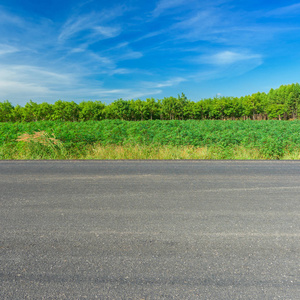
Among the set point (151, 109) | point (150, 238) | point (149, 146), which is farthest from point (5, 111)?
point (150, 238)

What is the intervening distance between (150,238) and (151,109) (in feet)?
259

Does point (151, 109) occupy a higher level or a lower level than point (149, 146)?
higher

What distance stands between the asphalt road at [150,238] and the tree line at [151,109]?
71192mm

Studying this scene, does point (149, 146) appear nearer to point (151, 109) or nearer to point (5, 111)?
point (151, 109)

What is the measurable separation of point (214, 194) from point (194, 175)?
1.74 meters

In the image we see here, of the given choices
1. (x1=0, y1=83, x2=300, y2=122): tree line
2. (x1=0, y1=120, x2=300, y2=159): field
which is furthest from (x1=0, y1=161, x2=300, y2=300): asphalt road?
(x1=0, y1=83, x2=300, y2=122): tree line

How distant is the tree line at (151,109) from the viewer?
253ft

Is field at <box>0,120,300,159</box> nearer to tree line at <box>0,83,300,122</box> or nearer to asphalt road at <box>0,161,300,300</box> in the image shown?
asphalt road at <box>0,161,300,300</box>

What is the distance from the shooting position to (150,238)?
3316 mm

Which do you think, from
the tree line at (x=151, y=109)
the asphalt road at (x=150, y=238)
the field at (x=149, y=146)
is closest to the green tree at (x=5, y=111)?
the tree line at (x=151, y=109)

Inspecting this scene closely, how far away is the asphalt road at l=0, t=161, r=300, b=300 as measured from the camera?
7.88 feet

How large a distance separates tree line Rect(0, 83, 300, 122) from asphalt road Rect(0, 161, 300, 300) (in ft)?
234

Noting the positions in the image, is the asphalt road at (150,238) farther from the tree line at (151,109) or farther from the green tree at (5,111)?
the green tree at (5,111)

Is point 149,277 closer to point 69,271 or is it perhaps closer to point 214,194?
point 69,271
